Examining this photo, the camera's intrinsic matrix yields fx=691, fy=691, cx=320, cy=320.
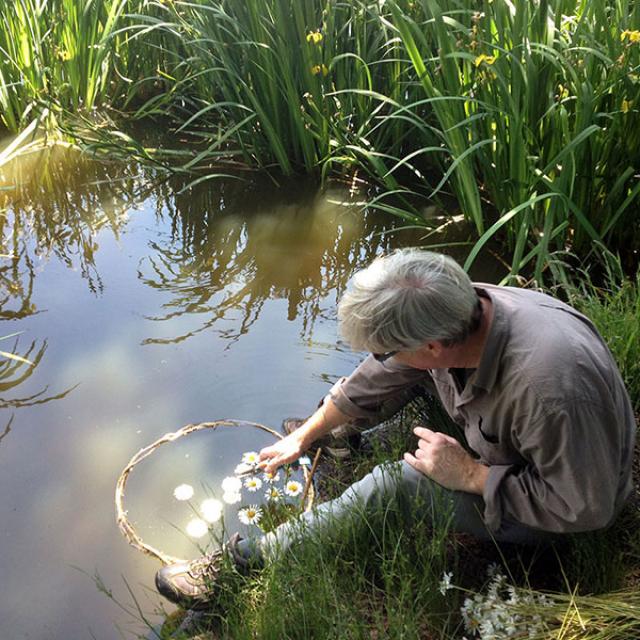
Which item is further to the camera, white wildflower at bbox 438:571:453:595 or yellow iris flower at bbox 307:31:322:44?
yellow iris flower at bbox 307:31:322:44

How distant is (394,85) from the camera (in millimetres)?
3531

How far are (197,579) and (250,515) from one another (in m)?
A: 0.22

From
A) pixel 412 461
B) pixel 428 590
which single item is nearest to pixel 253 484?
pixel 412 461

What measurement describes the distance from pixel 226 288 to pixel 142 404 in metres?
0.81

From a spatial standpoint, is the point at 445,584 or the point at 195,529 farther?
the point at 195,529

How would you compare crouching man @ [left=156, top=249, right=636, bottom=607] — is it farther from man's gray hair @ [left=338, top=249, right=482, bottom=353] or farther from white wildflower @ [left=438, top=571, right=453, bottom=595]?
white wildflower @ [left=438, top=571, right=453, bottom=595]

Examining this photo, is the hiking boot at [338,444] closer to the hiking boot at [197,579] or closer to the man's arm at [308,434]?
the man's arm at [308,434]

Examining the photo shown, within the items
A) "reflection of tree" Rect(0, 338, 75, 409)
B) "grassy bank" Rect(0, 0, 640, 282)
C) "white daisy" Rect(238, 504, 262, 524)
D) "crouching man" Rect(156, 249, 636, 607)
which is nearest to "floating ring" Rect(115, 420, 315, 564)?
"white daisy" Rect(238, 504, 262, 524)

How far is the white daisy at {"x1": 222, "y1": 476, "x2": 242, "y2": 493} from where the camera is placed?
2141 mm

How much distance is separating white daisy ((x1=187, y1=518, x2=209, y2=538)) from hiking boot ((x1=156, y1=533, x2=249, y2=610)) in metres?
0.21

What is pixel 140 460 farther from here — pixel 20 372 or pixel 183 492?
pixel 20 372

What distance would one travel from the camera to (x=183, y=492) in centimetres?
214

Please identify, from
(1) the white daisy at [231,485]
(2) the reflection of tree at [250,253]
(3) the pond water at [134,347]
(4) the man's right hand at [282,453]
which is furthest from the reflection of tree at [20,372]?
(4) the man's right hand at [282,453]

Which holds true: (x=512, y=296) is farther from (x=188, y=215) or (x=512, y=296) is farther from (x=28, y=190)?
(x=28, y=190)
